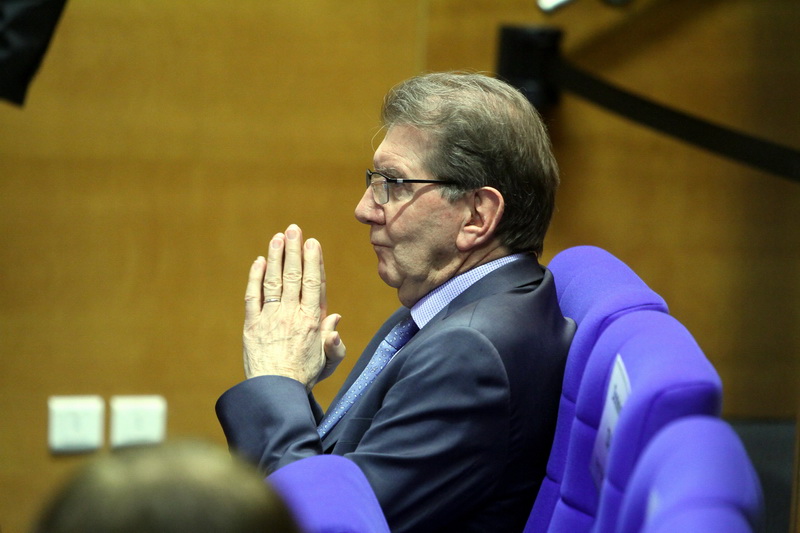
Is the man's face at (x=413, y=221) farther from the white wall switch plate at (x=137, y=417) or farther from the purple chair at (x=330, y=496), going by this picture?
the white wall switch plate at (x=137, y=417)

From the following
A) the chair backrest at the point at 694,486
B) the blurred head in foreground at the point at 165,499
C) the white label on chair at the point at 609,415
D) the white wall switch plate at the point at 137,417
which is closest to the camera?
the blurred head in foreground at the point at 165,499

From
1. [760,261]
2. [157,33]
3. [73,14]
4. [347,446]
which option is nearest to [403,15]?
[157,33]

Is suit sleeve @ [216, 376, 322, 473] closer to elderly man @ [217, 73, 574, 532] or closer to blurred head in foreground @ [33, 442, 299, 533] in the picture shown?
elderly man @ [217, 73, 574, 532]

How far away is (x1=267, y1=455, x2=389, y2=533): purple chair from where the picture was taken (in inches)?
37.1

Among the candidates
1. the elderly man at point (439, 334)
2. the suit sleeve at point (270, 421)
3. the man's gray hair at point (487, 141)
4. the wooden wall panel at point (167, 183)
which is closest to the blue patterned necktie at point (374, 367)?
the elderly man at point (439, 334)

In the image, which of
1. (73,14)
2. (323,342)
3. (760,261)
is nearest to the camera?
(323,342)

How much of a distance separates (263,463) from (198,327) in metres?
1.42

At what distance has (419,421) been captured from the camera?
49.3 inches

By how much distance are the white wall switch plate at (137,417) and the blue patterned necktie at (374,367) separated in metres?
1.26

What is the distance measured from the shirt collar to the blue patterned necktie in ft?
0.13

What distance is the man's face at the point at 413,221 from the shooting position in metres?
1.46

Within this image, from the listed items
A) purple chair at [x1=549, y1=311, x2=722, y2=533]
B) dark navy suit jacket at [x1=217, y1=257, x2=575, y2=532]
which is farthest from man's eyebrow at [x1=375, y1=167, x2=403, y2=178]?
purple chair at [x1=549, y1=311, x2=722, y2=533]

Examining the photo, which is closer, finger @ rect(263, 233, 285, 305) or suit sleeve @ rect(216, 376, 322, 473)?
suit sleeve @ rect(216, 376, 322, 473)

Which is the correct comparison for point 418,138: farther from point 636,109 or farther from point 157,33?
point 636,109
